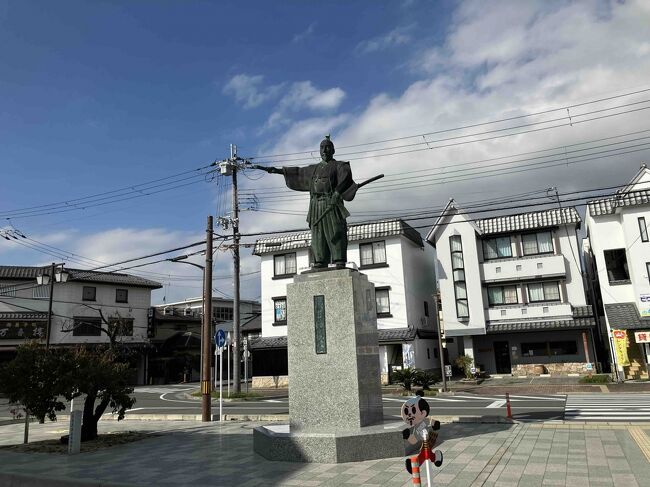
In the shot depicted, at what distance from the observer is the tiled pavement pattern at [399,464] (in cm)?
732

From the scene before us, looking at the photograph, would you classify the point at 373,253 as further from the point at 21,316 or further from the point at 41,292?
the point at 41,292

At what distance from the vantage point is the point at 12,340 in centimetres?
3856

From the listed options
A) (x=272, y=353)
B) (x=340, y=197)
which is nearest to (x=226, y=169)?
(x=272, y=353)

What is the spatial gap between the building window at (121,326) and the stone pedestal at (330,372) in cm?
3426

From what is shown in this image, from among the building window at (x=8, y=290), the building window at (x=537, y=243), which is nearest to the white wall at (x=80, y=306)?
the building window at (x=8, y=290)

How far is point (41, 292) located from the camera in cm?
4172

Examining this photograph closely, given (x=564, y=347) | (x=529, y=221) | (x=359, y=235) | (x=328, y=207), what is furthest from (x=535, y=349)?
(x=328, y=207)

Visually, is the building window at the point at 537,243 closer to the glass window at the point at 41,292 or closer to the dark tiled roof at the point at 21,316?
the dark tiled roof at the point at 21,316

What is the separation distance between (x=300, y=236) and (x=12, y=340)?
2440 cm

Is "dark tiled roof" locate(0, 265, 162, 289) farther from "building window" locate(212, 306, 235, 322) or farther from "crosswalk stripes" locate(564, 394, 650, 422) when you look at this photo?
"crosswalk stripes" locate(564, 394, 650, 422)

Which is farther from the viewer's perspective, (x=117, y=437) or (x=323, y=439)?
(x=117, y=437)

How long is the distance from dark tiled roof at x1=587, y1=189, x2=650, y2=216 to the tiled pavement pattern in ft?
74.6

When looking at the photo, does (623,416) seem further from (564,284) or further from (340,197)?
(564,284)

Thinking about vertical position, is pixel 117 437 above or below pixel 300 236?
below
